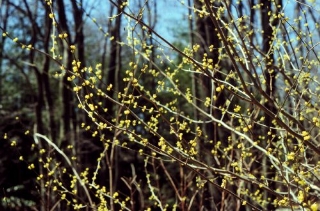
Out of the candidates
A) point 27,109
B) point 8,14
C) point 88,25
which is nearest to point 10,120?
point 27,109

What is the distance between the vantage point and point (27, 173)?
14.0 meters

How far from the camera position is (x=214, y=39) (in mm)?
7414

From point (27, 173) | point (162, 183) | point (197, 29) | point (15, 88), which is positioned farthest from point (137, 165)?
point (197, 29)

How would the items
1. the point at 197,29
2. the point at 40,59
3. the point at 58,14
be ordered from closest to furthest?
the point at 197,29 → the point at 58,14 → the point at 40,59

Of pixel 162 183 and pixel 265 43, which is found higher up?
pixel 265 43

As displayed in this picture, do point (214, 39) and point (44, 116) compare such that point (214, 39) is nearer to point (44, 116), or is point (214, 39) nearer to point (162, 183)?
point (162, 183)

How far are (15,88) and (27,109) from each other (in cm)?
191

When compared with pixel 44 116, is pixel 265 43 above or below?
above

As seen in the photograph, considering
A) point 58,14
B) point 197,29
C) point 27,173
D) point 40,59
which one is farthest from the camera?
point 40,59

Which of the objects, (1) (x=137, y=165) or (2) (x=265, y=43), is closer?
(2) (x=265, y=43)

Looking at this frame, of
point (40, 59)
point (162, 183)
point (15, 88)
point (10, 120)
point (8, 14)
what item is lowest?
point (162, 183)

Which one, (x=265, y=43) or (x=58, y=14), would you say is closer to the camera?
(x=265, y=43)

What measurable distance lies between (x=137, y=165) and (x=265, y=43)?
7.11 metres

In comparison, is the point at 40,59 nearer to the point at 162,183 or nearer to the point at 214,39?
the point at 162,183
